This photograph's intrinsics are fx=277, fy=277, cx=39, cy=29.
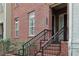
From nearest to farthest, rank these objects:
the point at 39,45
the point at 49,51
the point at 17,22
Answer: the point at 49,51 < the point at 39,45 < the point at 17,22

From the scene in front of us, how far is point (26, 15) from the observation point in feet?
32.7

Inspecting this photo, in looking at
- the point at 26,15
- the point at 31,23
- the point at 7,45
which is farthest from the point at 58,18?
the point at 7,45

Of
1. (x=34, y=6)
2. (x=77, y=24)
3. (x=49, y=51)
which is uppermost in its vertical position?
(x=34, y=6)

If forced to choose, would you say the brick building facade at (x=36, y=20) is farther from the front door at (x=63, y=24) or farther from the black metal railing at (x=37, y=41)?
the black metal railing at (x=37, y=41)

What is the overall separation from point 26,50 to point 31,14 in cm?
194

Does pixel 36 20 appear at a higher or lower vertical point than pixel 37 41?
higher

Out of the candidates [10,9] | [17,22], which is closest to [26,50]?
[17,22]

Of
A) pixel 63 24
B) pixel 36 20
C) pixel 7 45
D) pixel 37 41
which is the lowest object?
pixel 7 45

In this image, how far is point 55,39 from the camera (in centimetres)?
802

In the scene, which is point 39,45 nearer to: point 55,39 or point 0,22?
point 55,39

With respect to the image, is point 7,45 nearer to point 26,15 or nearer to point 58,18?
point 26,15

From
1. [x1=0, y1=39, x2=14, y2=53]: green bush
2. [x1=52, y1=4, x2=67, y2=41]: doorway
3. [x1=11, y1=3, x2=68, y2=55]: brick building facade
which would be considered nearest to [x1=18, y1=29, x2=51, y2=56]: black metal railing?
[x1=11, y1=3, x2=68, y2=55]: brick building facade

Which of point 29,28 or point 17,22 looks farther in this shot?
point 17,22

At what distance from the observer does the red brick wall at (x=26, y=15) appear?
9.01 m
